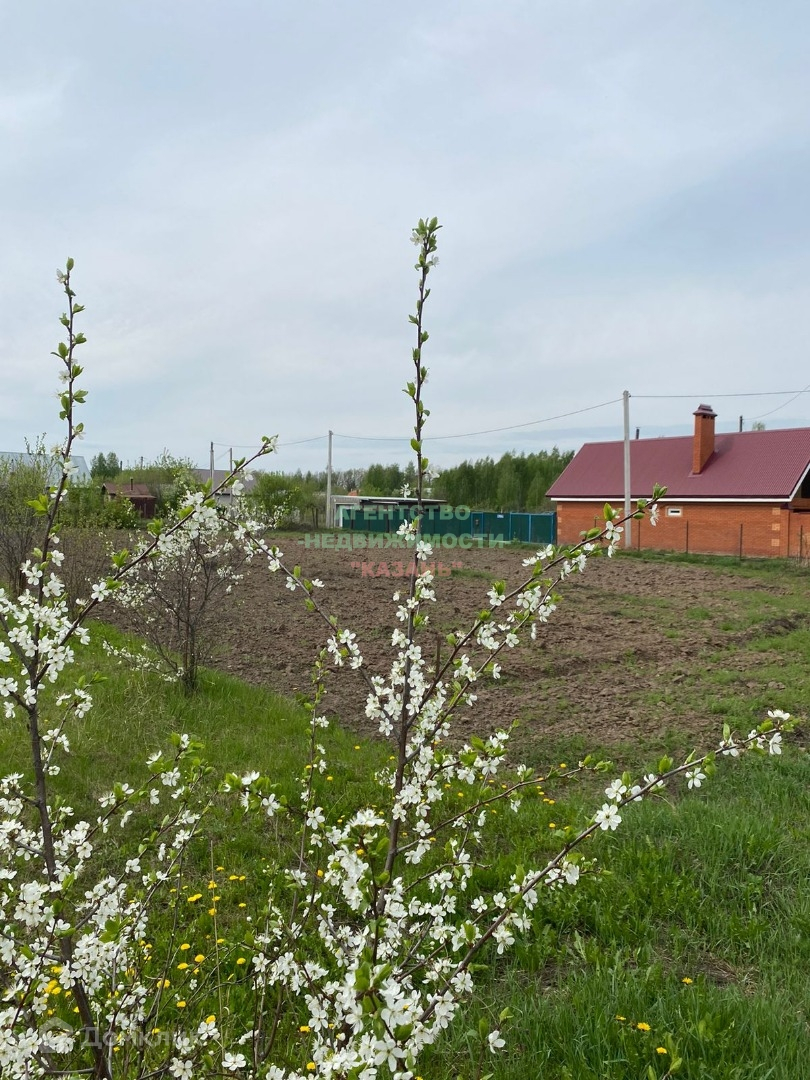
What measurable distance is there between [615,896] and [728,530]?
2324 cm

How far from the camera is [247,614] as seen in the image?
11.0 meters

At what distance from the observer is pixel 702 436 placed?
26469 millimetres

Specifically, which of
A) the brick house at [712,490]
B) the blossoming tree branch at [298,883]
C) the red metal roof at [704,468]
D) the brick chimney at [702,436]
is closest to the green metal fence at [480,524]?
the brick house at [712,490]

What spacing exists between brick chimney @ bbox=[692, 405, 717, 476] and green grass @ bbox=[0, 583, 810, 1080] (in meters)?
21.8

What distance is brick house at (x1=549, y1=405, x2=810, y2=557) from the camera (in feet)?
75.3

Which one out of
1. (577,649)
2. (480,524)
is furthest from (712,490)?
(577,649)

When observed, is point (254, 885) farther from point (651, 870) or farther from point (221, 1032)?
point (651, 870)

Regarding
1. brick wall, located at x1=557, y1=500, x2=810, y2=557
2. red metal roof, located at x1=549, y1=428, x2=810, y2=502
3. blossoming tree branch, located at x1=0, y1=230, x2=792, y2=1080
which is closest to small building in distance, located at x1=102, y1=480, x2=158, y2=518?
red metal roof, located at x1=549, y1=428, x2=810, y2=502

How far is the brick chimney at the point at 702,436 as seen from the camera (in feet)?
85.7

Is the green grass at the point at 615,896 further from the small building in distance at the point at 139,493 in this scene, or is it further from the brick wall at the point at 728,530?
the small building in distance at the point at 139,493

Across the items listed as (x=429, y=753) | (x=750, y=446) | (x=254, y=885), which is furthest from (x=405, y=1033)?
(x=750, y=446)

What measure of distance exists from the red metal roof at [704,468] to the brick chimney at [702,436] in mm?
240

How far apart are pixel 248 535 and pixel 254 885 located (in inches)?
86.0

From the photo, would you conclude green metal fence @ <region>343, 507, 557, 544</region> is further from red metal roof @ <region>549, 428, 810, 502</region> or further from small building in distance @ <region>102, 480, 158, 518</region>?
small building in distance @ <region>102, 480, 158, 518</region>
